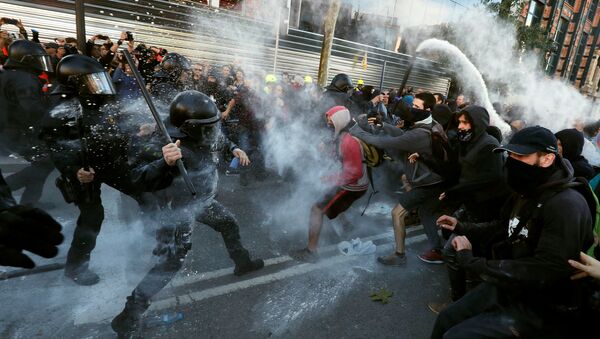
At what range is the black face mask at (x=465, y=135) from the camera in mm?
3721

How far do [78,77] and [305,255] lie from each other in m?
2.81

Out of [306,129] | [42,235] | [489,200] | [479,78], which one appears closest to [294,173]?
[306,129]

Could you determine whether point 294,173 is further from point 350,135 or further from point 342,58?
point 342,58

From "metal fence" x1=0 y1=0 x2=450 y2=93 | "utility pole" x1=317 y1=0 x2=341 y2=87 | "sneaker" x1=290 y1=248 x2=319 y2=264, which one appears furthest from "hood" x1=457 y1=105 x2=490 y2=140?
"metal fence" x1=0 y1=0 x2=450 y2=93

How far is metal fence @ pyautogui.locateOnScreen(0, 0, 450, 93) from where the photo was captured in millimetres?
8320

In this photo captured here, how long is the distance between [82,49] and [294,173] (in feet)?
11.8

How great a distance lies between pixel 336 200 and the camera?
382 centimetres

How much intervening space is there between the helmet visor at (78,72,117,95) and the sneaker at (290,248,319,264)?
2.50m

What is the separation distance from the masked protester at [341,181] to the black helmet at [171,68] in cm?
347

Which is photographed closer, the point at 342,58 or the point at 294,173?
the point at 294,173

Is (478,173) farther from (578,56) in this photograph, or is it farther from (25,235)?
(578,56)

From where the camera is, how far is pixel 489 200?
11.7 feet

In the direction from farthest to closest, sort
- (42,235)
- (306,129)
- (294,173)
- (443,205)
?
1. (306,129)
2. (294,173)
3. (443,205)
4. (42,235)

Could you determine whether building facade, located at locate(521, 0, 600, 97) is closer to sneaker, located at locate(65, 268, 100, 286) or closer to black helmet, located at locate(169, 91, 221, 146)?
black helmet, located at locate(169, 91, 221, 146)
